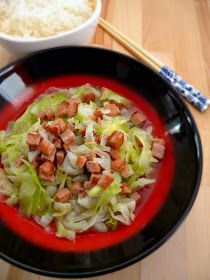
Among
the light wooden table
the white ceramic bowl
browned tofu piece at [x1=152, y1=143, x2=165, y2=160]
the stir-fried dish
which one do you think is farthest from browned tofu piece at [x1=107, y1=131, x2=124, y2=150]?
the white ceramic bowl

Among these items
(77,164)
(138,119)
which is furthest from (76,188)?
(138,119)

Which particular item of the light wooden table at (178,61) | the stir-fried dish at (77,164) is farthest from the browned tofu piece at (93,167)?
the light wooden table at (178,61)

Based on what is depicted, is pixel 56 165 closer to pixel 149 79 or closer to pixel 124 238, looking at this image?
pixel 124 238

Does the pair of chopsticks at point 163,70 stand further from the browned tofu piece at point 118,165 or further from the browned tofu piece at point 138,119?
the browned tofu piece at point 118,165

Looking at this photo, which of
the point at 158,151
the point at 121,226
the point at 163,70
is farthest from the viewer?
the point at 163,70

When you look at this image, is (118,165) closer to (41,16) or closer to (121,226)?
(121,226)

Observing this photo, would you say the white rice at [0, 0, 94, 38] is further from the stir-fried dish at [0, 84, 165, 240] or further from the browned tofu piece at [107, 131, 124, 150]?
the browned tofu piece at [107, 131, 124, 150]
